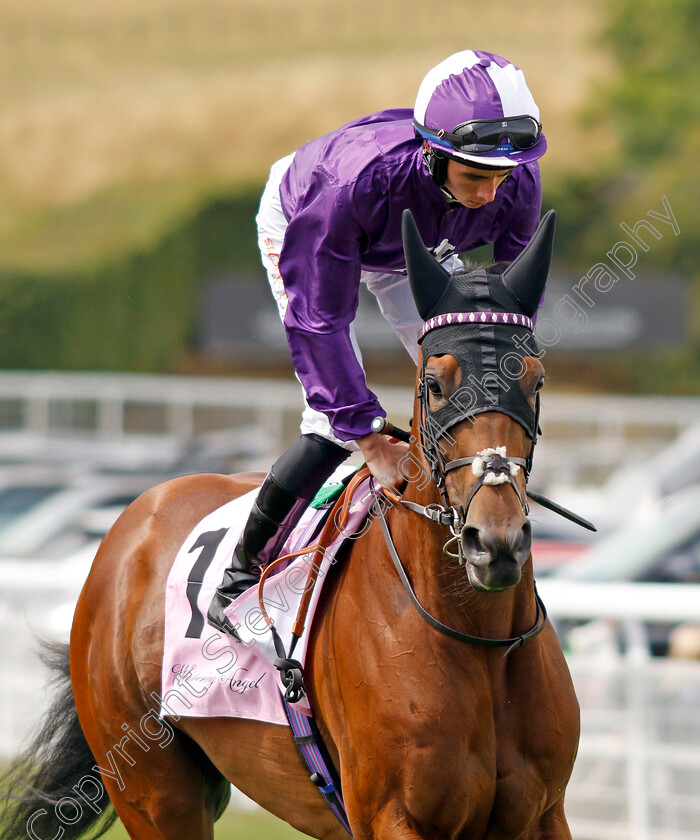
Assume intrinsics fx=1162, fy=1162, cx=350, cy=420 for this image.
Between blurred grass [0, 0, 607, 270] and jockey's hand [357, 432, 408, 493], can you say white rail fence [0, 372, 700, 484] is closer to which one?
jockey's hand [357, 432, 408, 493]

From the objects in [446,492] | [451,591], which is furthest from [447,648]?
[446,492]

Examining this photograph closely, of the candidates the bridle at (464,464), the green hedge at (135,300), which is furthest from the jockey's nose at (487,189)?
the green hedge at (135,300)

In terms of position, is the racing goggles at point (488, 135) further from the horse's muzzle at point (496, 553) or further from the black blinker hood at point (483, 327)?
the horse's muzzle at point (496, 553)

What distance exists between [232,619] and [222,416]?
42.7 ft

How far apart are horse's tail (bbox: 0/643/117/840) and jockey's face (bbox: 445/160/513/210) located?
213 centimetres

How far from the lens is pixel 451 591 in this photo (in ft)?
8.27

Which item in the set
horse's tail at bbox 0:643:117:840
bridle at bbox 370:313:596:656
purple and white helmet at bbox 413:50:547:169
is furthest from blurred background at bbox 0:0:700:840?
horse's tail at bbox 0:643:117:840

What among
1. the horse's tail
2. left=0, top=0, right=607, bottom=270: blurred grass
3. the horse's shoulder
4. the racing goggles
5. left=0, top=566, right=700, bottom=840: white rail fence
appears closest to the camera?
the racing goggles

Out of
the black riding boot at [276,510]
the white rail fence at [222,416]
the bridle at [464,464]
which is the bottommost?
the white rail fence at [222,416]

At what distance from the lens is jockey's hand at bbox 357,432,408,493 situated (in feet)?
8.69

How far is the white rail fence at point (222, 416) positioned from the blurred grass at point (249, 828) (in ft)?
26.3

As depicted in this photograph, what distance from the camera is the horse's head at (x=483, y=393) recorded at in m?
2.18

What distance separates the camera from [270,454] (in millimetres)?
13766

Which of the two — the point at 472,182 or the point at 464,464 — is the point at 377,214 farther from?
the point at 464,464
